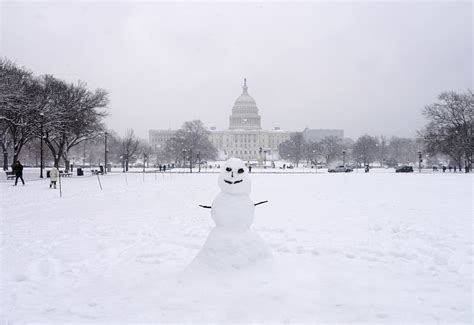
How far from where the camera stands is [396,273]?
641 centimetres

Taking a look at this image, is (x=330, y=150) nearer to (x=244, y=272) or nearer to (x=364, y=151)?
(x=364, y=151)

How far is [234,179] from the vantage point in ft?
20.9

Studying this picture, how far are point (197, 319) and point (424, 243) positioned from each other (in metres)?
5.46

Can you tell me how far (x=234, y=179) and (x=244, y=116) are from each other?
149 metres

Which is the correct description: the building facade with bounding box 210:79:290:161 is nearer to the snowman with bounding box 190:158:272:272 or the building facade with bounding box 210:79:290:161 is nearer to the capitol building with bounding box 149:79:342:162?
the capitol building with bounding box 149:79:342:162

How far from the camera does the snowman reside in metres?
6.14

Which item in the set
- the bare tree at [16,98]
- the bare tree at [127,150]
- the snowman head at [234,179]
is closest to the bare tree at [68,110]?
the bare tree at [16,98]

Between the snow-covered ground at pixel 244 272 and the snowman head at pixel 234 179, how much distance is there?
4.12ft

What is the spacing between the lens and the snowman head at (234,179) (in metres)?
6.36

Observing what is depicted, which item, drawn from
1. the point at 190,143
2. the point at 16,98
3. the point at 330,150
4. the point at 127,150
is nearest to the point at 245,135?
the point at 330,150

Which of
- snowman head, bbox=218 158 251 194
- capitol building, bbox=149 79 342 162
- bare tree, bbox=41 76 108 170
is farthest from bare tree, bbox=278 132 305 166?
snowman head, bbox=218 158 251 194

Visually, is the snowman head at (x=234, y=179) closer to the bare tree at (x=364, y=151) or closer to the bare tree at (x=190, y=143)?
the bare tree at (x=190, y=143)

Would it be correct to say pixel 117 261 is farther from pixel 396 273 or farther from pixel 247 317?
pixel 396 273

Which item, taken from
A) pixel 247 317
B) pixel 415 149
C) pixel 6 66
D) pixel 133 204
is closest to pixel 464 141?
pixel 133 204
